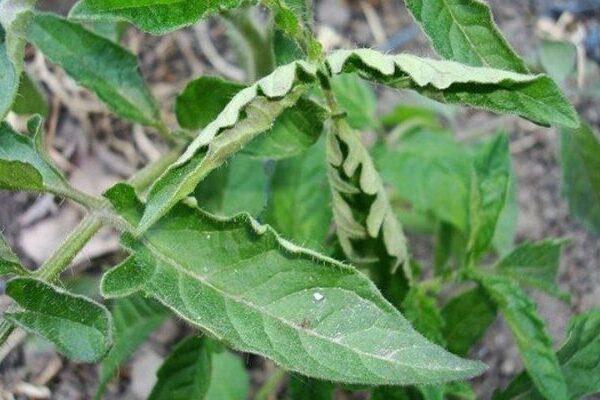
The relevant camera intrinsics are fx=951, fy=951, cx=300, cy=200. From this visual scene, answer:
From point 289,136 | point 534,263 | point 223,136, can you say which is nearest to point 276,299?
point 223,136

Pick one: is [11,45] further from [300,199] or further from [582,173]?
[582,173]

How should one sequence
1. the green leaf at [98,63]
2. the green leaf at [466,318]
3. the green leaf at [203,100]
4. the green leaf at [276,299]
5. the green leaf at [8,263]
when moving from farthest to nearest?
the green leaf at [466,318] → the green leaf at [98,63] → the green leaf at [203,100] → the green leaf at [8,263] → the green leaf at [276,299]

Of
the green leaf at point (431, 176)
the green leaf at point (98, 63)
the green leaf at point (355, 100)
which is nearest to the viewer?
the green leaf at point (98, 63)

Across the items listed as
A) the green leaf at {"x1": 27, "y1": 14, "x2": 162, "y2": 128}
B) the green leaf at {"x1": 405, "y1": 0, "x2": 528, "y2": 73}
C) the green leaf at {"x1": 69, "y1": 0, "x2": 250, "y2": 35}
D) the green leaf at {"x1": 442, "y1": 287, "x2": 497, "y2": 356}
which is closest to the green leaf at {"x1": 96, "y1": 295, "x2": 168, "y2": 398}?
the green leaf at {"x1": 27, "y1": 14, "x2": 162, "y2": 128}

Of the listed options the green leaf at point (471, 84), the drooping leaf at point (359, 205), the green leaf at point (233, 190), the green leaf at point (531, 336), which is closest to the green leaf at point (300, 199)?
the green leaf at point (233, 190)

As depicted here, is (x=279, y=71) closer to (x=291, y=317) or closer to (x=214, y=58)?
(x=291, y=317)

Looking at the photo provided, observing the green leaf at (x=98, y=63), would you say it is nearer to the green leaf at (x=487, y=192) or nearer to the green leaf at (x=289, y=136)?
the green leaf at (x=289, y=136)

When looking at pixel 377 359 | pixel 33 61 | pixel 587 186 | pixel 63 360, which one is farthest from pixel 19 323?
pixel 33 61

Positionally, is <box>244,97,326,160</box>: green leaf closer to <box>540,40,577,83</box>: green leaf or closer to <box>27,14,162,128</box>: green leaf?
<box>27,14,162,128</box>: green leaf
